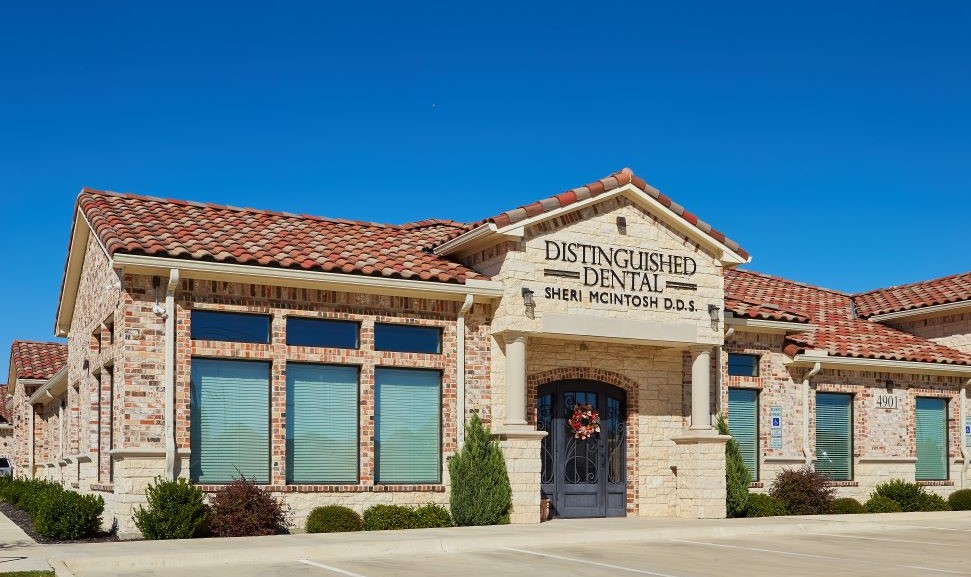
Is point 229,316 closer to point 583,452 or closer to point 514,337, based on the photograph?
point 514,337

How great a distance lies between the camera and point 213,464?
17.9m

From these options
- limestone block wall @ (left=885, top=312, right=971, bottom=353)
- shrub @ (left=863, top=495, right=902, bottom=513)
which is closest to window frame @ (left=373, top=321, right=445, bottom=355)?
shrub @ (left=863, top=495, right=902, bottom=513)

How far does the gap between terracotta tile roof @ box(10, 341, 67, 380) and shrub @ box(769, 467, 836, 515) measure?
24.6 m

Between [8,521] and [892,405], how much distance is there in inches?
766

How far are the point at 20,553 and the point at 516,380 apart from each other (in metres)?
8.48

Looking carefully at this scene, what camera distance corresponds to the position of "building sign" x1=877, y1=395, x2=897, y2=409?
25.4m

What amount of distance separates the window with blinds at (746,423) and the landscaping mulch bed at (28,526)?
1267cm

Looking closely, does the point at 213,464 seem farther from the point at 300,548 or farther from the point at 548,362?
the point at 548,362

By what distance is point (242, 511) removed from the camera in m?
17.1

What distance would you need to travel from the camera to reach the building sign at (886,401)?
25391 millimetres

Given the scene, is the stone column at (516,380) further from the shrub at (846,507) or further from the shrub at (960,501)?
the shrub at (960,501)

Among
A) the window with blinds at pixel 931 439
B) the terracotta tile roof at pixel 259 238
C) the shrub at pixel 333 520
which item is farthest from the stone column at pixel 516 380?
the window with blinds at pixel 931 439

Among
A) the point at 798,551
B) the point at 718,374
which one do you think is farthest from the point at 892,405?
the point at 798,551

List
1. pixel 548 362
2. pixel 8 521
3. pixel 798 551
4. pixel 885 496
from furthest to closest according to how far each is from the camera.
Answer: pixel 885 496, pixel 8 521, pixel 548 362, pixel 798 551
